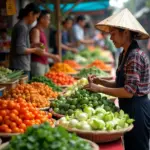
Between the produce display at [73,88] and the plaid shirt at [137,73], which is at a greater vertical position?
the plaid shirt at [137,73]

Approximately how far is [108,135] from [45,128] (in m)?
0.81

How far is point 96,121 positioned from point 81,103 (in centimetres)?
73

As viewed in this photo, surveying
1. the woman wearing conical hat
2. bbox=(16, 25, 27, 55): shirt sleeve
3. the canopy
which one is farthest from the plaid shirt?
the canopy

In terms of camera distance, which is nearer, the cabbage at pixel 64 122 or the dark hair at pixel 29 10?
the cabbage at pixel 64 122

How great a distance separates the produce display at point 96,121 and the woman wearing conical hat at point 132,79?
339 mm

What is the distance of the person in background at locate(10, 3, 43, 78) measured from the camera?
6.62 meters

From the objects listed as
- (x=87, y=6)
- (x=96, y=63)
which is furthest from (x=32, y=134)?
(x=87, y=6)

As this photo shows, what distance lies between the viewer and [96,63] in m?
9.20

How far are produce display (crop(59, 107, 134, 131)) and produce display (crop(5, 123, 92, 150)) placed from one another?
2.12 ft

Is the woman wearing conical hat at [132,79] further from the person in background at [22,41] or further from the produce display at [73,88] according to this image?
the person in background at [22,41]

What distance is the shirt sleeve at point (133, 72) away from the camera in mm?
3666

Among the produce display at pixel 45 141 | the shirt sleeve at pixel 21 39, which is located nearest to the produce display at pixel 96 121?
the produce display at pixel 45 141

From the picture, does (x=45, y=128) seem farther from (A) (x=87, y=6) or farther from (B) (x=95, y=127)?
(A) (x=87, y=6)

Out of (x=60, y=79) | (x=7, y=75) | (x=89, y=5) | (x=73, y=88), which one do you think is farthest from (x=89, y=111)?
(x=89, y=5)
